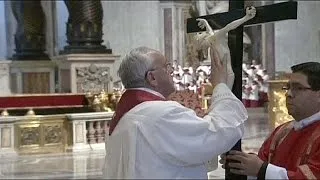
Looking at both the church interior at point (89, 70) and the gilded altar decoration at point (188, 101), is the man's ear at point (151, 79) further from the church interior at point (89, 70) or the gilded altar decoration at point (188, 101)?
the church interior at point (89, 70)

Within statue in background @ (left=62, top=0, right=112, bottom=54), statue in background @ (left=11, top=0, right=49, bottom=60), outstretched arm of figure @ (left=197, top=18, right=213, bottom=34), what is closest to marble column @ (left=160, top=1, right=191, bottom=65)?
statue in background @ (left=11, top=0, right=49, bottom=60)

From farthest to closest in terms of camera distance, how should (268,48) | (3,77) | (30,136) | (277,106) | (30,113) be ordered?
(268,48)
(30,113)
(30,136)
(277,106)
(3,77)

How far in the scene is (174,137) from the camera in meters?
2.86

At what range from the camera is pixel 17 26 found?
579 inches

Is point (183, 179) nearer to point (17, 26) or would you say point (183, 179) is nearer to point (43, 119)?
point (43, 119)

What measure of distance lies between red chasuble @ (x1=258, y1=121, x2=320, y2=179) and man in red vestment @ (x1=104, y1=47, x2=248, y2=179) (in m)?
0.35

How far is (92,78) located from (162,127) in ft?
34.6

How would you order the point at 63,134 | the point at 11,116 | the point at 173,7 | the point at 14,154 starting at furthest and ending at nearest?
the point at 173,7 → the point at 63,134 → the point at 11,116 → the point at 14,154

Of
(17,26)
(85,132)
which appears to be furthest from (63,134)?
(17,26)

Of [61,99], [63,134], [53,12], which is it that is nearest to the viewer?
[63,134]

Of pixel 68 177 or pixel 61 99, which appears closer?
pixel 68 177

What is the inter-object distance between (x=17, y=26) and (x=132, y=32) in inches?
108

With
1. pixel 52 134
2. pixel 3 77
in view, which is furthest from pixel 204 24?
pixel 52 134

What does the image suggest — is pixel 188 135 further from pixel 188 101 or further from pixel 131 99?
pixel 188 101
